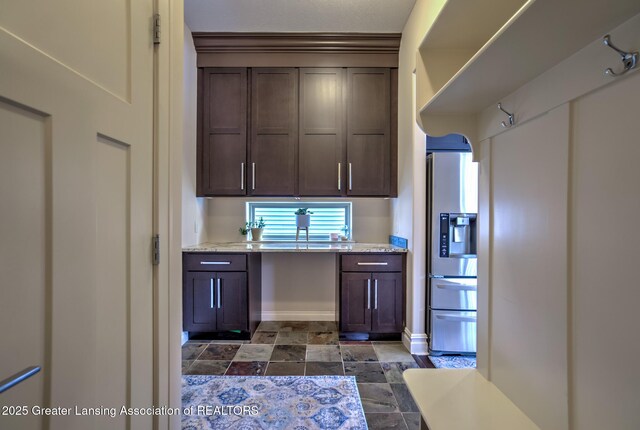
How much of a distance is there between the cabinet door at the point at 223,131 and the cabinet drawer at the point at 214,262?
2.30ft

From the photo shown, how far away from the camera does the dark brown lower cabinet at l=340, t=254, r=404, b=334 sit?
2664mm

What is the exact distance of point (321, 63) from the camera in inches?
114

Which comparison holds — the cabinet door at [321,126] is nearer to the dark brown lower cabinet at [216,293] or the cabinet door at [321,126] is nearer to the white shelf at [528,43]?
the dark brown lower cabinet at [216,293]

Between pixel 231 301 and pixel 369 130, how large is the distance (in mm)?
2227

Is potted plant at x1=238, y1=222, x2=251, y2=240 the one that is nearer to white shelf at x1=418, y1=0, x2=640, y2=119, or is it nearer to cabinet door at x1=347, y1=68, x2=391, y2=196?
cabinet door at x1=347, y1=68, x2=391, y2=196

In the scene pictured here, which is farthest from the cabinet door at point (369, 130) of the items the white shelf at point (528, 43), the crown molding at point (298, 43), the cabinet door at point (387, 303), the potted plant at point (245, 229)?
the white shelf at point (528, 43)

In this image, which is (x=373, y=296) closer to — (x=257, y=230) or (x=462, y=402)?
(x=257, y=230)

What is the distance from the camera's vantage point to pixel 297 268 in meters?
3.25

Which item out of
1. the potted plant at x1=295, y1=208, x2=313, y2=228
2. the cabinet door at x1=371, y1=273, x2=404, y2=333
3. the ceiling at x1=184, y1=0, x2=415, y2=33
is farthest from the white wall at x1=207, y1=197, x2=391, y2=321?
the ceiling at x1=184, y1=0, x2=415, y2=33

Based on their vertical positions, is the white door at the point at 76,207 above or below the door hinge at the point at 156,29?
below

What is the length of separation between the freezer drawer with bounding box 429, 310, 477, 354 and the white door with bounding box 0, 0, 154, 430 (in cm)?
223

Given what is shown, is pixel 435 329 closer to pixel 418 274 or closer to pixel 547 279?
pixel 418 274

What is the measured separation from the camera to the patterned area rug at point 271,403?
63.9 inches

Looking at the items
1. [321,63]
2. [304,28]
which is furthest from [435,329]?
[304,28]
